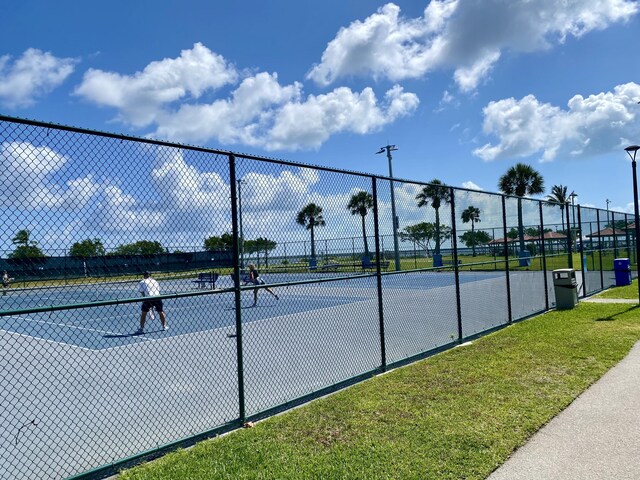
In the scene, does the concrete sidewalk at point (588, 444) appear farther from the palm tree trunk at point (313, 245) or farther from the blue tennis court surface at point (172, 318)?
the blue tennis court surface at point (172, 318)

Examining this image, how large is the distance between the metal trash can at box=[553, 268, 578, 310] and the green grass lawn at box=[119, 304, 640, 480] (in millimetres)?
4592

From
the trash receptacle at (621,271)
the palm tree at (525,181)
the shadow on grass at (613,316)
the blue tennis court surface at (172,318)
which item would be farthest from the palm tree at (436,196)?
the palm tree at (525,181)

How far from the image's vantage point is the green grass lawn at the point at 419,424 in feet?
12.4

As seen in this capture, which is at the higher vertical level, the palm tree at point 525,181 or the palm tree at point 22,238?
the palm tree at point 525,181

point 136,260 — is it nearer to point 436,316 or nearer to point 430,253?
point 430,253

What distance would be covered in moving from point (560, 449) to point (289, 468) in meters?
2.37

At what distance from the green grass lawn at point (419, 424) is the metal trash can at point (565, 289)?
459 cm

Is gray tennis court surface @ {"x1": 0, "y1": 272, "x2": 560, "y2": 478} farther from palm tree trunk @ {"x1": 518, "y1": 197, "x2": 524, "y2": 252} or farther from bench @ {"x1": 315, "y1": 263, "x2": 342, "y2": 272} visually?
palm tree trunk @ {"x1": 518, "y1": 197, "x2": 524, "y2": 252}

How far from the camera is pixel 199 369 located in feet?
26.3

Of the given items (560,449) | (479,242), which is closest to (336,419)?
(560,449)

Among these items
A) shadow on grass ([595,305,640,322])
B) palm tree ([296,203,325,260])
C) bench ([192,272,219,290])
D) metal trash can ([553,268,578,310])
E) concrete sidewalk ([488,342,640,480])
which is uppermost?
palm tree ([296,203,325,260])

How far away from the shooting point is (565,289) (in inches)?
474

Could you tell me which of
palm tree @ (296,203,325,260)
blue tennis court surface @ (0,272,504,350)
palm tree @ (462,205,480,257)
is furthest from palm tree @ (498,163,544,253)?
palm tree @ (296,203,325,260)

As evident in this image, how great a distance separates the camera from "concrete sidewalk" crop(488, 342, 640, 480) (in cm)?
357
